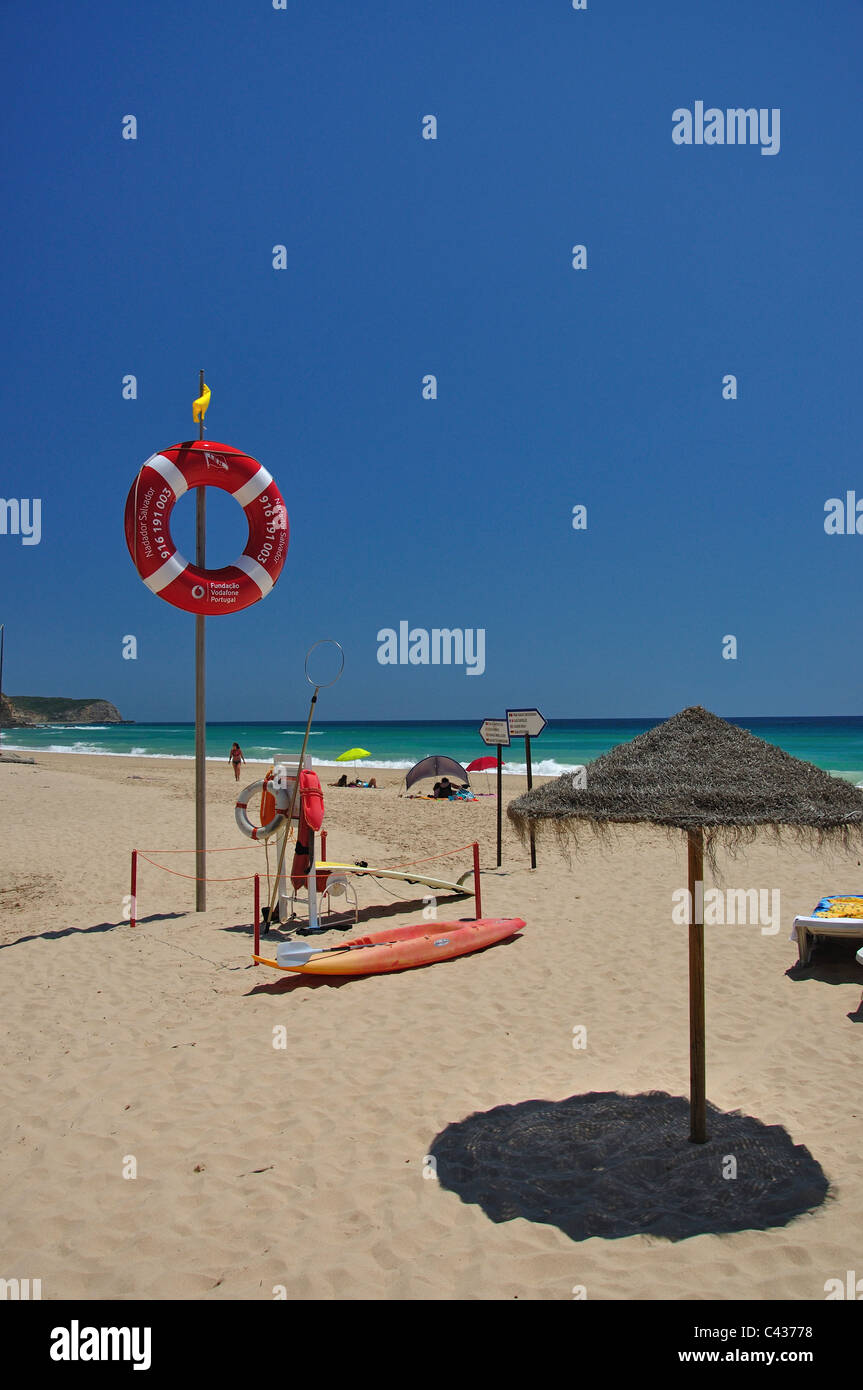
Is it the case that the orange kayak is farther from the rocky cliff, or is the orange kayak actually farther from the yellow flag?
the rocky cliff

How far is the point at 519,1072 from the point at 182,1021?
236 centimetres

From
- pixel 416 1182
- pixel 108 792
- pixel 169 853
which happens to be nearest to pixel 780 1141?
pixel 416 1182

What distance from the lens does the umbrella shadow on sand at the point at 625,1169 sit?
10.5ft

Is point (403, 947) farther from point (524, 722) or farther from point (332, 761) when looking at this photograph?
point (332, 761)

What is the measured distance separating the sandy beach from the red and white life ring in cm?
337

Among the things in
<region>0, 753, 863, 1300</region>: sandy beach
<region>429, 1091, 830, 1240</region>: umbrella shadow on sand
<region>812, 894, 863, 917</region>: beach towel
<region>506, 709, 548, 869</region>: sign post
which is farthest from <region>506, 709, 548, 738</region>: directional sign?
<region>429, 1091, 830, 1240</region>: umbrella shadow on sand

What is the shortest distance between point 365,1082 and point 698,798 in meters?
2.61

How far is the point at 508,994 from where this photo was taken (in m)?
5.89

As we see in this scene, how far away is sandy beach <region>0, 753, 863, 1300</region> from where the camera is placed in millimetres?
2918

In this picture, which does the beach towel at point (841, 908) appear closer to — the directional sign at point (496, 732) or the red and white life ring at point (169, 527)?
the directional sign at point (496, 732)

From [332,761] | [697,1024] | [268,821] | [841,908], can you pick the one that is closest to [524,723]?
[268,821]

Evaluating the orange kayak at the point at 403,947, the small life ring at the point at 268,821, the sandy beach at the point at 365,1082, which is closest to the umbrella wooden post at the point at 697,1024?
the sandy beach at the point at 365,1082

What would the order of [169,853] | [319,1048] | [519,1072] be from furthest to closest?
[169,853] → [319,1048] → [519,1072]
